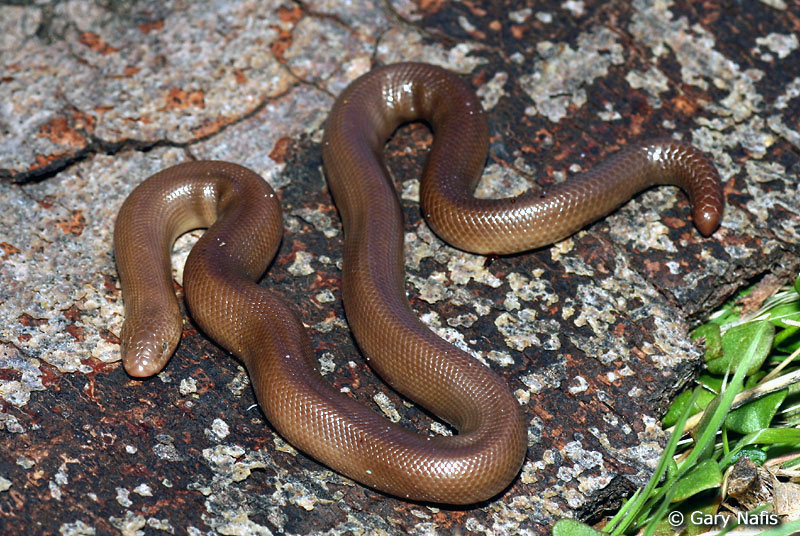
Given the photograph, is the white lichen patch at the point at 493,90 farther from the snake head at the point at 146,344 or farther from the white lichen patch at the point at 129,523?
the white lichen patch at the point at 129,523

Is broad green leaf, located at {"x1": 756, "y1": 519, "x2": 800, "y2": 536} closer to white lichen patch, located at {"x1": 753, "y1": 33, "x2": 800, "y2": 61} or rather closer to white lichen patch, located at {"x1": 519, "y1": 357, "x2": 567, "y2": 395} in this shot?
white lichen patch, located at {"x1": 519, "y1": 357, "x2": 567, "y2": 395}

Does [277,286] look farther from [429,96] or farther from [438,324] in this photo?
[429,96]

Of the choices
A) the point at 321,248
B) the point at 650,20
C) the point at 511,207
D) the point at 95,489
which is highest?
the point at 650,20

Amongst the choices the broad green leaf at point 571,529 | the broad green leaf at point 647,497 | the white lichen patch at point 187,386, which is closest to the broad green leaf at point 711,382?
the broad green leaf at point 647,497

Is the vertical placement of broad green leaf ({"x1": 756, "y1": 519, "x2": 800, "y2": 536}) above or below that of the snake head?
above

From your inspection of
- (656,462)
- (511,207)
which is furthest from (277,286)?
(656,462)

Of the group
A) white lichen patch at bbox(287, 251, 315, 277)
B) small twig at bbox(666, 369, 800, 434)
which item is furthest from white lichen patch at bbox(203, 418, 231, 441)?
small twig at bbox(666, 369, 800, 434)
